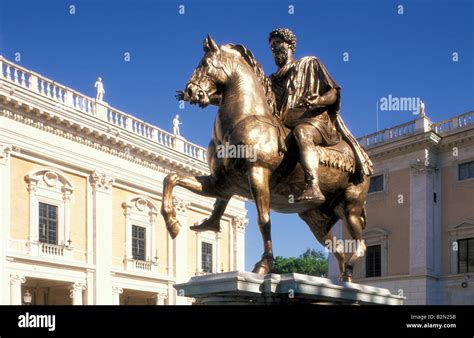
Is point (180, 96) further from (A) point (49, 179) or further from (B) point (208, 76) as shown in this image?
(A) point (49, 179)

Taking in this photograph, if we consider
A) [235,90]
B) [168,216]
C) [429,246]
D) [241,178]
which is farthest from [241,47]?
[429,246]

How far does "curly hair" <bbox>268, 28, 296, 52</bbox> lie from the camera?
6.50 metres

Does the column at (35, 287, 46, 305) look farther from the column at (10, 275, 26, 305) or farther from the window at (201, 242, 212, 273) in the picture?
the window at (201, 242, 212, 273)

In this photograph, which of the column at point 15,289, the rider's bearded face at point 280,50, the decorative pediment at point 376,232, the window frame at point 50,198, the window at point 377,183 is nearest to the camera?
the rider's bearded face at point 280,50

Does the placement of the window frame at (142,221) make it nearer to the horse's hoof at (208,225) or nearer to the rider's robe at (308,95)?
the horse's hoof at (208,225)

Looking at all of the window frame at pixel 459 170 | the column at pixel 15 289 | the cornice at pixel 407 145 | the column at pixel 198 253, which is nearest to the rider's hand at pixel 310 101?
the column at pixel 15 289

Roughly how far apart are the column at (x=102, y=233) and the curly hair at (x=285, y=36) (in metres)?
25.2

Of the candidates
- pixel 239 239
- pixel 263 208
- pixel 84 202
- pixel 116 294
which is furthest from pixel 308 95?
pixel 239 239

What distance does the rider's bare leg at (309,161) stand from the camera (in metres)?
5.71

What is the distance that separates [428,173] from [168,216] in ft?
104

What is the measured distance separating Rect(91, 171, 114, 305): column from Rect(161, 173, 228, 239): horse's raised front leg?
25215mm

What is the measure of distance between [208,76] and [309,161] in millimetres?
1163

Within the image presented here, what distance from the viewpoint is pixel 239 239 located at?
40.1 metres

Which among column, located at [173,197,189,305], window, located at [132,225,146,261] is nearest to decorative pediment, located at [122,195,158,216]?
window, located at [132,225,146,261]
